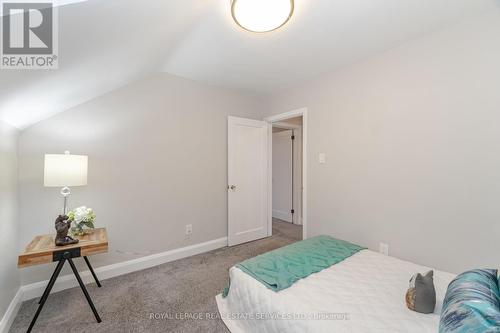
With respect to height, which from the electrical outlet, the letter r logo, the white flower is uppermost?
the letter r logo

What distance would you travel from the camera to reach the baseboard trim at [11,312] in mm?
1501

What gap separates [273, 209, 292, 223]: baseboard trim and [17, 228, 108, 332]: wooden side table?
3.61 m

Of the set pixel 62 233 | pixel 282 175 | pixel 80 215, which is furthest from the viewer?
pixel 282 175

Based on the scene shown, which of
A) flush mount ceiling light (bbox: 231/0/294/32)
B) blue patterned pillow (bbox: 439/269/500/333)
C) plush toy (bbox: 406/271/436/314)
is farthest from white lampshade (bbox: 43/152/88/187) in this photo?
plush toy (bbox: 406/271/436/314)

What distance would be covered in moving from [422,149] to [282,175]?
10.00 feet

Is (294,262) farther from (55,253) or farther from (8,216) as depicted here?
(8,216)

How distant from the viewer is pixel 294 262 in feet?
5.74

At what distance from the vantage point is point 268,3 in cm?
135

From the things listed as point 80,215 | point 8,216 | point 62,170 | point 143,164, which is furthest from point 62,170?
point 143,164

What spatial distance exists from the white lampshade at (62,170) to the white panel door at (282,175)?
3.75 m

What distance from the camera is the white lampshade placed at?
168cm

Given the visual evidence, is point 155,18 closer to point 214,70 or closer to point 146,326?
point 214,70

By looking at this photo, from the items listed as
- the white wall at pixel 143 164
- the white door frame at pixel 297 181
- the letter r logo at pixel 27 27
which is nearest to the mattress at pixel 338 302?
the white wall at pixel 143 164

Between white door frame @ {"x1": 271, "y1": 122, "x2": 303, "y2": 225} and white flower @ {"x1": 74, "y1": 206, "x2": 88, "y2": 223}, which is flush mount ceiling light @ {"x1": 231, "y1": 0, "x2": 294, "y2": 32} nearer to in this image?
white flower @ {"x1": 74, "y1": 206, "x2": 88, "y2": 223}
